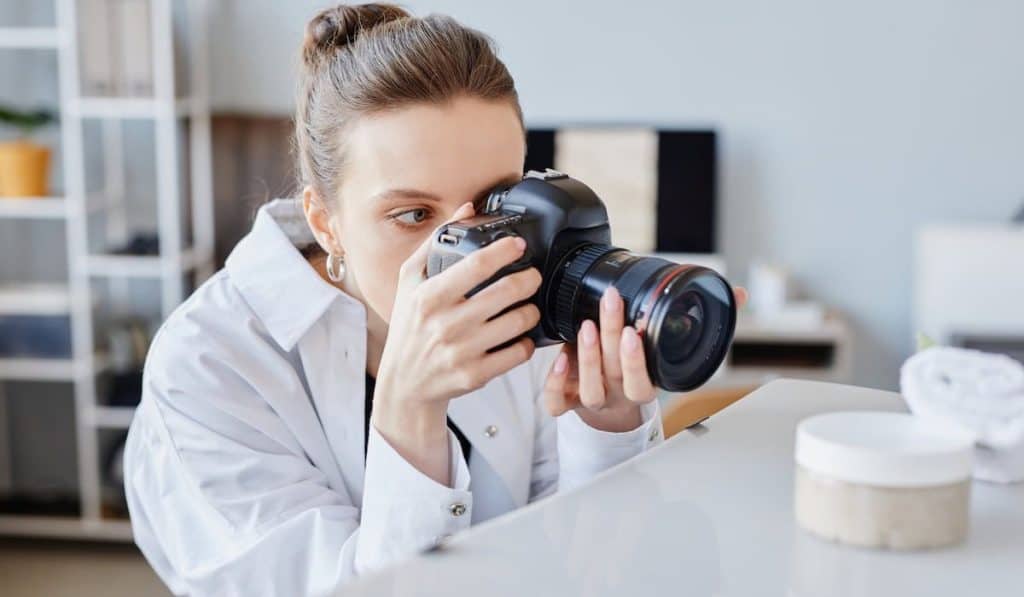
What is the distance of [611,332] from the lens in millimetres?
792

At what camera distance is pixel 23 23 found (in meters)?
2.90

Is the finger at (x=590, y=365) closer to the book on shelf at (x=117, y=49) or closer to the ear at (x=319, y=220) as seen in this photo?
the ear at (x=319, y=220)

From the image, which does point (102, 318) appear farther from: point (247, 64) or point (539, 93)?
point (539, 93)

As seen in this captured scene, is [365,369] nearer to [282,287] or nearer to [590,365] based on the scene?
[282,287]

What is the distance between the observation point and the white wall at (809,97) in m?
2.85

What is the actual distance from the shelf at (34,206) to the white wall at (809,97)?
1.72 ft

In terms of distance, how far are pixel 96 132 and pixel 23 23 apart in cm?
30

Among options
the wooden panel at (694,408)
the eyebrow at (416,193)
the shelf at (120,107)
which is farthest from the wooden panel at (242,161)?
the eyebrow at (416,193)

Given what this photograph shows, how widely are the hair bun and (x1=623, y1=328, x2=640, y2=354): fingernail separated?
0.53 metres

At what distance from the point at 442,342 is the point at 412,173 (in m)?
0.20

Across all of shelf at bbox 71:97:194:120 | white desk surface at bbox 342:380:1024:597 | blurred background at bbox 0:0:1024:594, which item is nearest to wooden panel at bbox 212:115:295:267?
blurred background at bbox 0:0:1024:594

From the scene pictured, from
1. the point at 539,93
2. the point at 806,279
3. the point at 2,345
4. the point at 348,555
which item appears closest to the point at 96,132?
the point at 2,345

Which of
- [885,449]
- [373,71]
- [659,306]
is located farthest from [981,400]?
[373,71]

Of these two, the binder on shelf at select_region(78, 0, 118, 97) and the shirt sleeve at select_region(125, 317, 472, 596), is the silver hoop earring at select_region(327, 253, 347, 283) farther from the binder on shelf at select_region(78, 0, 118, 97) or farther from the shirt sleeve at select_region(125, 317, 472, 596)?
the binder on shelf at select_region(78, 0, 118, 97)
